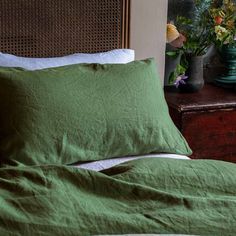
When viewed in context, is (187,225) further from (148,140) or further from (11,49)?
(11,49)

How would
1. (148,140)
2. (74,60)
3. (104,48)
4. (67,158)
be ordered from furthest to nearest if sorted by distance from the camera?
(104,48)
(74,60)
(148,140)
(67,158)

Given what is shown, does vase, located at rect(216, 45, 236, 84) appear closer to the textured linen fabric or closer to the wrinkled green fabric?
the textured linen fabric

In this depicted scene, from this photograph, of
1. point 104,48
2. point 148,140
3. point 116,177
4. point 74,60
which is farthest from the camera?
point 104,48

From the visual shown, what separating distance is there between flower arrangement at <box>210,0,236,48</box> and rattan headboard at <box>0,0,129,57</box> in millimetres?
498

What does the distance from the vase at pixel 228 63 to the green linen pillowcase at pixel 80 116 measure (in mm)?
984

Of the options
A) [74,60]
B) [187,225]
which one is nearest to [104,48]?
[74,60]

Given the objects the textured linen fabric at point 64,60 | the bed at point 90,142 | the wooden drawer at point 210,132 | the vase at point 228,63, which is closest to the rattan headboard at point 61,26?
the bed at point 90,142

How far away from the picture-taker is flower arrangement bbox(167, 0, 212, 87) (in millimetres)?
2688

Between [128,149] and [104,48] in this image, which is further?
[104,48]

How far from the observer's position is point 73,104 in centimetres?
183

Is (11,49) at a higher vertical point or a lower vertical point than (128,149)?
higher

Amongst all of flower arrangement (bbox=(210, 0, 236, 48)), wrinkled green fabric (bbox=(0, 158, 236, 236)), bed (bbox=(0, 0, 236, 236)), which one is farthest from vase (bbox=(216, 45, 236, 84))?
wrinkled green fabric (bbox=(0, 158, 236, 236))

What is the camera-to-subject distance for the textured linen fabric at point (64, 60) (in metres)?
2.10

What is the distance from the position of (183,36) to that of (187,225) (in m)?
1.60
